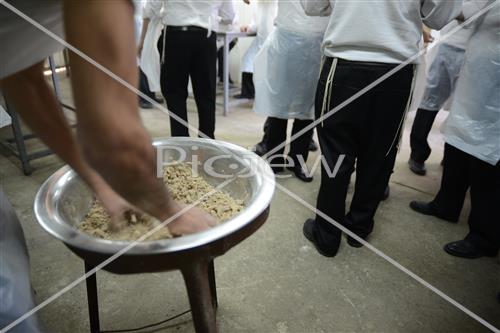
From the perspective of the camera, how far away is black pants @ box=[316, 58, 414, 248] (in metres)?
1.06

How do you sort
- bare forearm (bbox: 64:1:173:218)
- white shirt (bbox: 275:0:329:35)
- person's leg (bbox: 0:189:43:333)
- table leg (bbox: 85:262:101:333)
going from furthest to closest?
white shirt (bbox: 275:0:329:35)
table leg (bbox: 85:262:101:333)
person's leg (bbox: 0:189:43:333)
bare forearm (bbox: 64:1:173:218)

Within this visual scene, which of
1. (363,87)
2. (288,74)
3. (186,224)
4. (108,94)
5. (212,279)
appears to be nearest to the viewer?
(108,94)

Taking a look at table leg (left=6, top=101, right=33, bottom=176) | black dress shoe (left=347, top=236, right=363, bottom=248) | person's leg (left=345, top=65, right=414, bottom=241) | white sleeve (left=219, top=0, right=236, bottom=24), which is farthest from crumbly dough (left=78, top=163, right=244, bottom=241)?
white sleeve (left=219, top=0, right=236, bottom=24)

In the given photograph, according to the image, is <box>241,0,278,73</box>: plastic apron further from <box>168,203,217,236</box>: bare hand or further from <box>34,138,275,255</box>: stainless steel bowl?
<box>168,203,217,236</box>: bare hand

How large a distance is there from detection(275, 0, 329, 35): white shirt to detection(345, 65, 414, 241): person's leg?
64cm

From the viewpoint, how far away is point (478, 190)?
51.9 inches

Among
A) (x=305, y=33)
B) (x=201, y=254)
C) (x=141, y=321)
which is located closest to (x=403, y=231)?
(x=305, y=33)

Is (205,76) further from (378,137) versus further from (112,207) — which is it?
(112,207)

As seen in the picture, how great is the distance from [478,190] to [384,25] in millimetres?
825

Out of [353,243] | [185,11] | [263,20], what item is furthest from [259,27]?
[353,243]

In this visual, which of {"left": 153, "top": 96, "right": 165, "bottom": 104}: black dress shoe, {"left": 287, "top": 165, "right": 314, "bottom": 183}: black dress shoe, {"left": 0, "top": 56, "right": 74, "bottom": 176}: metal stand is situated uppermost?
{"left": 0, "top": 56, "right": 74, "bottom": 176}: metal stand

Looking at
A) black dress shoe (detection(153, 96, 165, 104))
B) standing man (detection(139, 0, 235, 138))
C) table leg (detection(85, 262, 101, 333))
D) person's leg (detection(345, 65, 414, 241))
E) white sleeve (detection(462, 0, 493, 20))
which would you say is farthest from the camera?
black dress shoe (detection(153, 96, 165, 104))

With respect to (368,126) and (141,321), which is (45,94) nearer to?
(141,321)

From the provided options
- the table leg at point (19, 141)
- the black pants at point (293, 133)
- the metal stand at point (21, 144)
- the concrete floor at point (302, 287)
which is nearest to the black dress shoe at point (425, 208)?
the concrete floor at point (302, 287)
